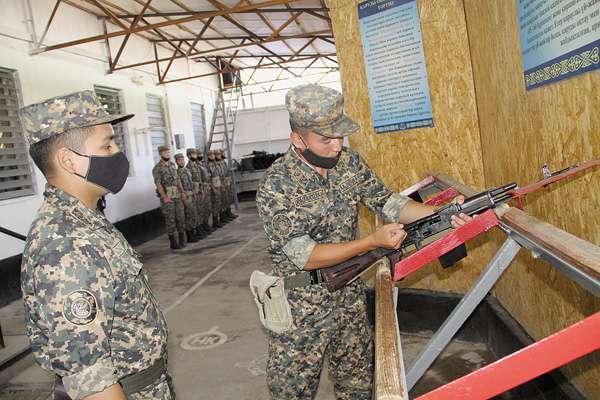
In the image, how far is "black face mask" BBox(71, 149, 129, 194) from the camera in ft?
4.64

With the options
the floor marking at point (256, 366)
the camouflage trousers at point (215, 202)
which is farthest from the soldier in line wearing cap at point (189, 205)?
the floor marking at point (256, 366)

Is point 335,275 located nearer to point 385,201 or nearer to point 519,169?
point 385,201

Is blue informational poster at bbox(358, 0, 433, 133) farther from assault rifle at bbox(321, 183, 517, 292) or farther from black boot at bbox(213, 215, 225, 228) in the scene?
black boot at bbox(213, 215, 225, 228)

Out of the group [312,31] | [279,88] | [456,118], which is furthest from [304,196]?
[279,88]

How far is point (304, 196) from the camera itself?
1987 mm

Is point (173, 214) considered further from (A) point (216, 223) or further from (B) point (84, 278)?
(B) point (84, 278)

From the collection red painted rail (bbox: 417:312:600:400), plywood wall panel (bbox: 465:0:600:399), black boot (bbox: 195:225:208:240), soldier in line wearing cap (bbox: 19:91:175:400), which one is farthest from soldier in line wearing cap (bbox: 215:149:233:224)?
red painted rail (bbox: 417:312:600:400)

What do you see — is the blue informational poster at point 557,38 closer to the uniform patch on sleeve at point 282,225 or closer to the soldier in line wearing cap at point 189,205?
the uniform patch on sleeve at point 282,225

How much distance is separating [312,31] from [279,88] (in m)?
8.25

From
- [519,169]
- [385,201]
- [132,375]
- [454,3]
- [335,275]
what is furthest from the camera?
[454,3]

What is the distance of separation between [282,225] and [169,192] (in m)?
6.94

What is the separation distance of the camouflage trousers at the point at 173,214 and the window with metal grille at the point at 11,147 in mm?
2329

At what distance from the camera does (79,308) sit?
1.18 m

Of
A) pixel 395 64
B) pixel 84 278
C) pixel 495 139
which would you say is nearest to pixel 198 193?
pixel 395 64
